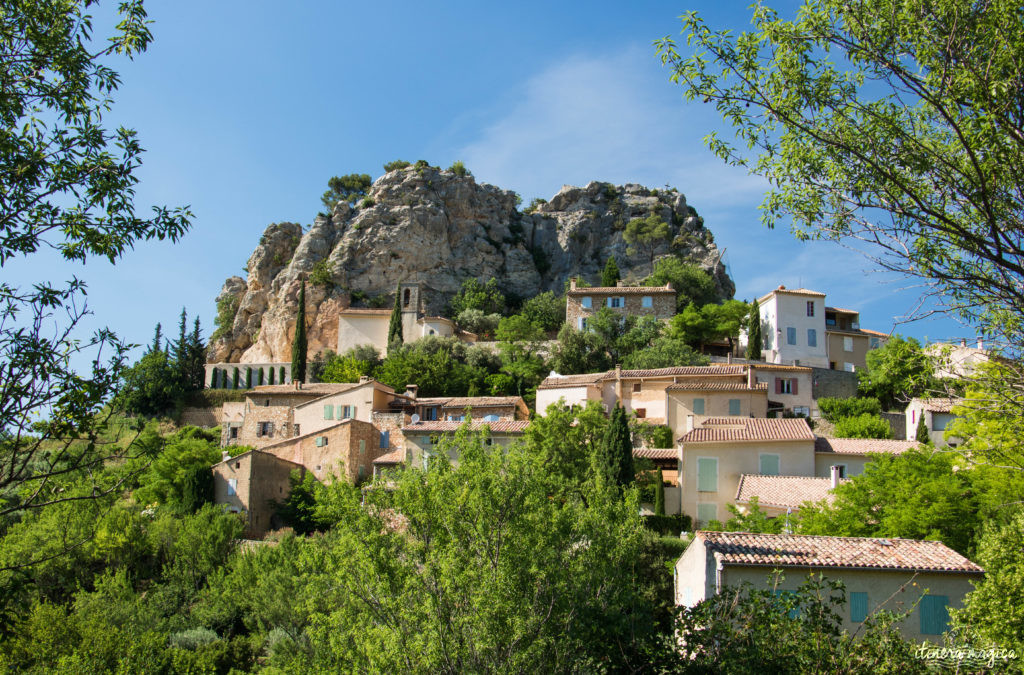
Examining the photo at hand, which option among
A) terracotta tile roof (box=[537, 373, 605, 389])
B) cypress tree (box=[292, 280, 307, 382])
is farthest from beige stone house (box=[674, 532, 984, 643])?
cypress tree (box=[292, 280, 307, 382])

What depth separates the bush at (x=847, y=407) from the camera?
37562 millimetres

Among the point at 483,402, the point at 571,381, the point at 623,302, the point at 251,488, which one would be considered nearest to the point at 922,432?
the point at 571,381

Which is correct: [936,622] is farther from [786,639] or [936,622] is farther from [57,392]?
[57,392]

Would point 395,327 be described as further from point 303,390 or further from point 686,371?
point 686,371

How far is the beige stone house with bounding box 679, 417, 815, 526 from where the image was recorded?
27.9 meters

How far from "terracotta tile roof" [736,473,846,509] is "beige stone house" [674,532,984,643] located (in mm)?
7471

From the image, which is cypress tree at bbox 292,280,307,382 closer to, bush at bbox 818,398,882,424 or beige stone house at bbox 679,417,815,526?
beige stone house at bbox 679,417,815,526

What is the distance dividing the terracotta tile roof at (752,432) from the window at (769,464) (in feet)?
2.22

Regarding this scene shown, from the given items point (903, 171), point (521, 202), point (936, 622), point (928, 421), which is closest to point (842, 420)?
point (928, 421)

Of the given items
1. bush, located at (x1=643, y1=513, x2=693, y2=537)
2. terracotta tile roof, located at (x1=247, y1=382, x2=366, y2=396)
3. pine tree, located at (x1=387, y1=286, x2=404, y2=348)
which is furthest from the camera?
pine tree, located at (x1=387, y1=286, x2=404, y2=348)

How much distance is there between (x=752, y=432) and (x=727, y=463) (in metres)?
1.66

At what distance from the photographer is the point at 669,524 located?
27.6m

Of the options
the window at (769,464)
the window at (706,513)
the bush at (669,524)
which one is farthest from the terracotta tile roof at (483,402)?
the window at (769,464)

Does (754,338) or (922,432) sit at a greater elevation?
(754,338)
